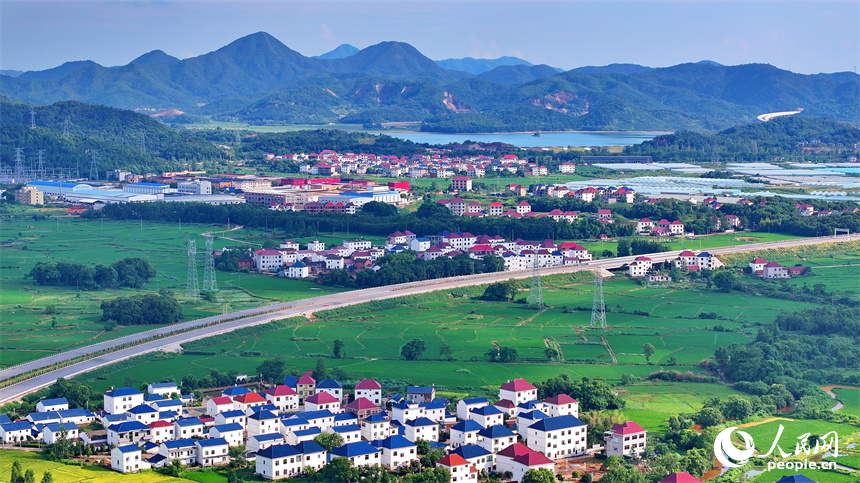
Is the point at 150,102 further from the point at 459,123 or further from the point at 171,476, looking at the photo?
the point at 171,476

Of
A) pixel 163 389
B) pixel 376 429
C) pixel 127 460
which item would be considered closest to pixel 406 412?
pixel 376 429

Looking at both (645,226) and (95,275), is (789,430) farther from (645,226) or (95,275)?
(645,226)

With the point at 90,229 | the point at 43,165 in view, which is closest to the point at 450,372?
the point at 90,229

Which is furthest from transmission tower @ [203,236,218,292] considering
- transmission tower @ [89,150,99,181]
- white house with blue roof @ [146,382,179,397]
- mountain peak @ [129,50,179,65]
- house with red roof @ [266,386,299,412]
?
mountain peak @ [129,50,179,65]

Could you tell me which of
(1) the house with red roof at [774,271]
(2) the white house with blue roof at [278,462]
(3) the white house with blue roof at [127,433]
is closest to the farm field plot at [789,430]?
(2) the white house with blue roof at [278,462]

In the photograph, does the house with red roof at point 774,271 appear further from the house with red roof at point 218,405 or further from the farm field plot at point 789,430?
the house with red roof at point 218,405

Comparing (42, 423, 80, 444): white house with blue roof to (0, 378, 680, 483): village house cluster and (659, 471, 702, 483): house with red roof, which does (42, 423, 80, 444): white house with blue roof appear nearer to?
(0, 378, 680, 483): village house cluster
